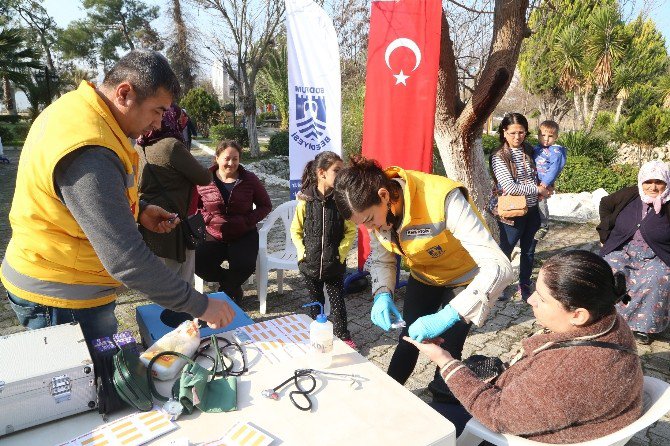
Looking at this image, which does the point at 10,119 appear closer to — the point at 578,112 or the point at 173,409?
the point at 578,112

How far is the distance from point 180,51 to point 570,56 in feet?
63.3

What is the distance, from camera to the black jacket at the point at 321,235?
333 cm

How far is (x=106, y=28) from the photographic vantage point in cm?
3688

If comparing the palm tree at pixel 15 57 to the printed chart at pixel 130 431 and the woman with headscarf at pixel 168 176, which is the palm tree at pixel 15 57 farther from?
the printed chart at pixel 130 431

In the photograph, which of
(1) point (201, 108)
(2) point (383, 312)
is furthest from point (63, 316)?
(1) point (201, 108)

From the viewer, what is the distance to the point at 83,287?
1692 mm

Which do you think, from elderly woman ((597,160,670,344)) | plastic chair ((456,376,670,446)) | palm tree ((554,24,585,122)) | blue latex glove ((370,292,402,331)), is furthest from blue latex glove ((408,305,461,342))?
palm tree ((554,24,585,122))

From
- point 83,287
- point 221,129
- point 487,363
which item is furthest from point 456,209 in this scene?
point 221,129

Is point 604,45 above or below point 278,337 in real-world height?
above

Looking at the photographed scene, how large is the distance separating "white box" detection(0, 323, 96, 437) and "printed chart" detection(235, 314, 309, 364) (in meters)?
0.60

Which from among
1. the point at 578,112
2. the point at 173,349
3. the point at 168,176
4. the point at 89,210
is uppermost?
the point at 578,112

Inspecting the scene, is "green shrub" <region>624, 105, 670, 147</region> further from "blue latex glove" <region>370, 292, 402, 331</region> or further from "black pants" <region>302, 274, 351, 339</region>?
"blue latex glove" <region>370, 292, 402, 331</region>

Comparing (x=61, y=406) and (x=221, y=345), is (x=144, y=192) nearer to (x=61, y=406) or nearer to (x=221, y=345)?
(x=221, y=345)

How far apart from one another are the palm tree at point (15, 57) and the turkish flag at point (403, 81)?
68.5ft
